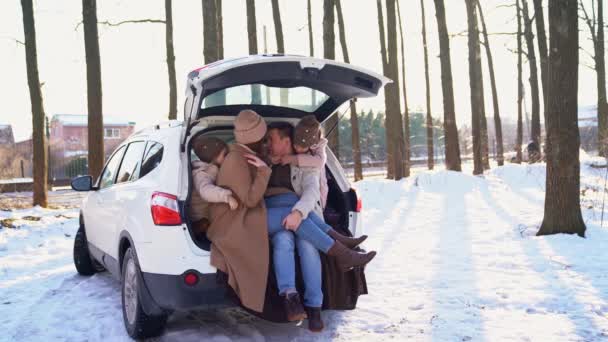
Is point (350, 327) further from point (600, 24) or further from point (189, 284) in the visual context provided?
point (600, 24)

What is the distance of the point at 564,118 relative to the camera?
735 cm

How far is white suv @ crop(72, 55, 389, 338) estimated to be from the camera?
3791mm

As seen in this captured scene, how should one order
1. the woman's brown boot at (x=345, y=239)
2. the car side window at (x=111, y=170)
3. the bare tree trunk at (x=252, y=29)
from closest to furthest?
the woman's brown boot at (x=345, y=239) < the car side window at (x=111, y=170) < the bare tree trunk at (x=252, y=29)

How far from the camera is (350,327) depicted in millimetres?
4477

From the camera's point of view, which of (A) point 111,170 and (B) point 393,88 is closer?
(A) point 111,170

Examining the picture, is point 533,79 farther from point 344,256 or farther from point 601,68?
point 344,256

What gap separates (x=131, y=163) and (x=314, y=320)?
235 centimetres

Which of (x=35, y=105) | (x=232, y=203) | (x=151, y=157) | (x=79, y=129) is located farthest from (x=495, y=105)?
(x=79, y=129)

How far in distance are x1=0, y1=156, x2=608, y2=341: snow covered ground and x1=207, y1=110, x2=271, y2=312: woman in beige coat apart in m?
0.71

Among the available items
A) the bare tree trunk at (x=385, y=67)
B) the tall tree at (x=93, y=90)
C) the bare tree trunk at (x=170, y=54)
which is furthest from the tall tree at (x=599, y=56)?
the tall tree at (x=93, y=90)

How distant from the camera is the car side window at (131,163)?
4.84m

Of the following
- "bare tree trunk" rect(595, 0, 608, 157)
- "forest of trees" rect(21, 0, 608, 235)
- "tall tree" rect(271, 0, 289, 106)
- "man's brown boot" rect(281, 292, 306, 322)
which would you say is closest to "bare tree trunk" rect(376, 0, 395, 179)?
"forest of trees" rect(21, 0, 608, 235)

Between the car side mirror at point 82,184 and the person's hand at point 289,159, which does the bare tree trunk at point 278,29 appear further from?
the person's hand at point 289,159

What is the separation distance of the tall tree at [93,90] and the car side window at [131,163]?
27.0 feet
